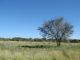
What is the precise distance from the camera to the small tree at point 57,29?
51.4m

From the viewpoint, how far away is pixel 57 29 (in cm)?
5150

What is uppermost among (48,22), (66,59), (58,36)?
(48,22)

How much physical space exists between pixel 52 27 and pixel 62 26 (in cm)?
232

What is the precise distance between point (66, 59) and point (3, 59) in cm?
369

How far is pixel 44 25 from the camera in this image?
52.2m

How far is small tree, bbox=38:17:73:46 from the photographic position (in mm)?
51375

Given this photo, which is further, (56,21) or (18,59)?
(56,21)

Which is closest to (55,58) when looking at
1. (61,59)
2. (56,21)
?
(61,59)

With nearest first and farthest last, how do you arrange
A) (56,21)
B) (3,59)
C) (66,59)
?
(3,59) < (66,59) < (56,21)

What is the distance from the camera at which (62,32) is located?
2030 inches

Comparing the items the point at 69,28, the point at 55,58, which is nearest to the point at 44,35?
the point at 69,28

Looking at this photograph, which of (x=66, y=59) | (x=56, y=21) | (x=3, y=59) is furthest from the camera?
Result: (x=56, y=21)

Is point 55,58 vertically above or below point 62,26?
below

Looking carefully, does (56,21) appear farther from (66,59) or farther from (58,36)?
(66,59)
